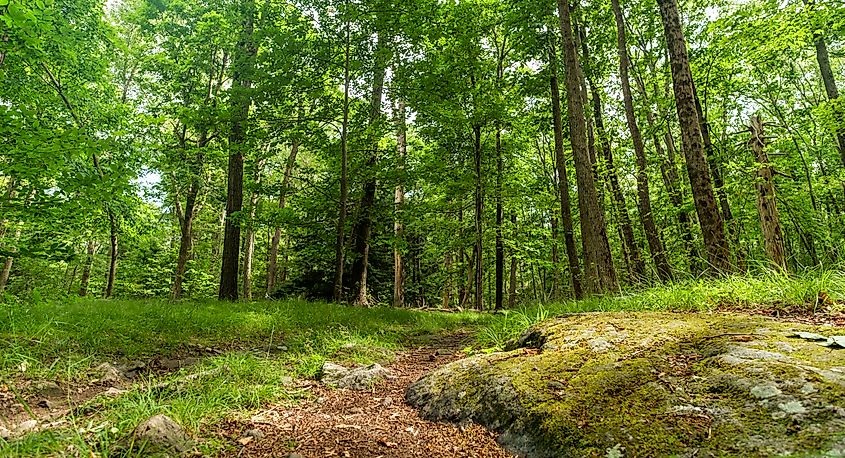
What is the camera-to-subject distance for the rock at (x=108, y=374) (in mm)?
3928

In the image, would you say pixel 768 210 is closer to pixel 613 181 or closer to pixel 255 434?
pixel 255 434

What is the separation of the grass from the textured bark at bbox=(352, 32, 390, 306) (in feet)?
12.2

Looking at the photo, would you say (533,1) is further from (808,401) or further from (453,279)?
(453,279)

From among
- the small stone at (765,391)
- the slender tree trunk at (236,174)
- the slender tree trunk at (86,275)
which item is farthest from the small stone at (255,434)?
the slender tree trunk at (86,275)

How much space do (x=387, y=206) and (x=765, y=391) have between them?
9.98m

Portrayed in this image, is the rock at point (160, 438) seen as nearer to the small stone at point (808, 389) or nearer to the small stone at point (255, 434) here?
the small stone at point (255, 434)

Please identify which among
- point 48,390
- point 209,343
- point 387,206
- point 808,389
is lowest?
point 48,390

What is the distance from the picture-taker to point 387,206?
11367mm

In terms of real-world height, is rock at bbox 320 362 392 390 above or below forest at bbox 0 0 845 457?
below

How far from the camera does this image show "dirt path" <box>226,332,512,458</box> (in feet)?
7.29

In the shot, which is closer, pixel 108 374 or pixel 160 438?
pixel 160 438

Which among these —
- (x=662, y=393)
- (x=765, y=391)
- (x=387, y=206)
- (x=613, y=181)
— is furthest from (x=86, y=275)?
(x=765, y=391)

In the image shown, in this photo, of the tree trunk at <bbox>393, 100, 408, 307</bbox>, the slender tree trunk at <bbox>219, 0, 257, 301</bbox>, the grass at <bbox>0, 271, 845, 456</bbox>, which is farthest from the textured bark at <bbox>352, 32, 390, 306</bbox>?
the grass at <bbox>0, 271, 845, 456</bbox>

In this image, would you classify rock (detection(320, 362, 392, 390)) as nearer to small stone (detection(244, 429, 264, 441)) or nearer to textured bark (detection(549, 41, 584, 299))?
small stone (detection(244, 429, 264, 441))
